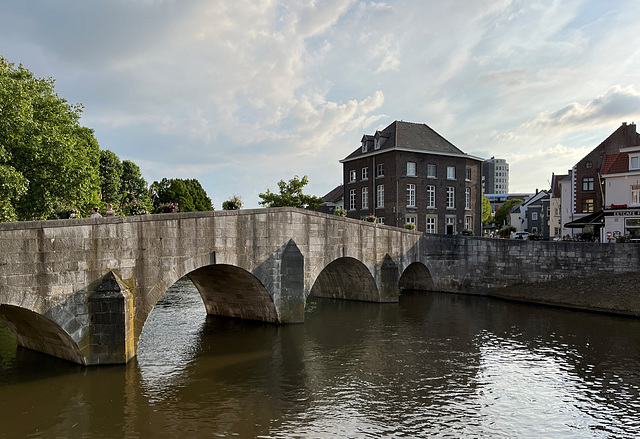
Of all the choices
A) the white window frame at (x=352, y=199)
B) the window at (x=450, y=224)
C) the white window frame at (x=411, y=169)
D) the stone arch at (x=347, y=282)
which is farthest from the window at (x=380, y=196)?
the stone arch at (x=347, y=282)

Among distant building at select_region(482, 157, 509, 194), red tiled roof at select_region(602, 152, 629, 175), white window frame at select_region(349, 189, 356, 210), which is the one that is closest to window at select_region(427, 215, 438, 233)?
white window frame at select_region(349, 189, 356, 210)

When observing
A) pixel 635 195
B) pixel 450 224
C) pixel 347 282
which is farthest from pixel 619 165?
pixel 347 282

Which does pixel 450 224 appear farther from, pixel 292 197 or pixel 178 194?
pixel 178 194

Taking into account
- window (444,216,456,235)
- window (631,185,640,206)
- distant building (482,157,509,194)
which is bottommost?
window (444,216,456,235)

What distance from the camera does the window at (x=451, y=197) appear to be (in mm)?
47750

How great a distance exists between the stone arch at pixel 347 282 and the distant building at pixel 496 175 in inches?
6174

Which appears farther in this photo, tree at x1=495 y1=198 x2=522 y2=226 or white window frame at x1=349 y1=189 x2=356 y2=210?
tree at x1=495 y1=198 x2=522 y2=226

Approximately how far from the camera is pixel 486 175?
580 ft

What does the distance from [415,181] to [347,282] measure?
17.6 meters

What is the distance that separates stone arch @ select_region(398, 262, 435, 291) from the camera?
35094 millimetres

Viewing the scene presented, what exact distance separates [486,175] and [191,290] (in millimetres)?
160461

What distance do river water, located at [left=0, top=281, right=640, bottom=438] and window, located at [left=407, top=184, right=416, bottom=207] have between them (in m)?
22.3

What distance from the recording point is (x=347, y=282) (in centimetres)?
3138

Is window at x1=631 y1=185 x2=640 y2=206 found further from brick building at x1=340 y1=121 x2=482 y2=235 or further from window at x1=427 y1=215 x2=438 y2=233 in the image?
window at x1=427 y1=215 x2=438 y2=233
